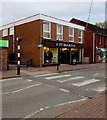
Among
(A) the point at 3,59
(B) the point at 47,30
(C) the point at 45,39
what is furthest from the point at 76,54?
(A) the point at 3,59

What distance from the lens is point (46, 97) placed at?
21.5ft

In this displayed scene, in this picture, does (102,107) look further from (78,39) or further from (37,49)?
(78,39)

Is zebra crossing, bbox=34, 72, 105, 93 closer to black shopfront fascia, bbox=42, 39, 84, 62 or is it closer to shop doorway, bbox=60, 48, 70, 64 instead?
black shopfront fascia, bbox=42, 39, 84, 62

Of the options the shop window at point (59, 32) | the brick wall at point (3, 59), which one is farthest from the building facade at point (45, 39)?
the brick wall at point (3, 59)

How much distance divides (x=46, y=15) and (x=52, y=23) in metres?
1.41

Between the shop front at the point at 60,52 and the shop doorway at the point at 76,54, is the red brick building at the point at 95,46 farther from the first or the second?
the shop front at the point at 60,52

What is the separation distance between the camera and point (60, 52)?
23.6 meters

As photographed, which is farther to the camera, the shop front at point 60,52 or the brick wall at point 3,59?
the shop front at point 60,52

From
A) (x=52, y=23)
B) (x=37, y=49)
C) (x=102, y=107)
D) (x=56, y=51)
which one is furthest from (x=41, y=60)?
(x=102, y=107)

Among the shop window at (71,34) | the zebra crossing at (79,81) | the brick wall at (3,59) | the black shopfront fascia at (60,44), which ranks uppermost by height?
the shop window at (71,34)

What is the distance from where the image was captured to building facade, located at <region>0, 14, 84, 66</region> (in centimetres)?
1973

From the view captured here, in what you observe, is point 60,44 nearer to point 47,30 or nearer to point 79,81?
point 47,30

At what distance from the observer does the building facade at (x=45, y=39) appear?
19.7 meters

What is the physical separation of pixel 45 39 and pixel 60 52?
173 inches
